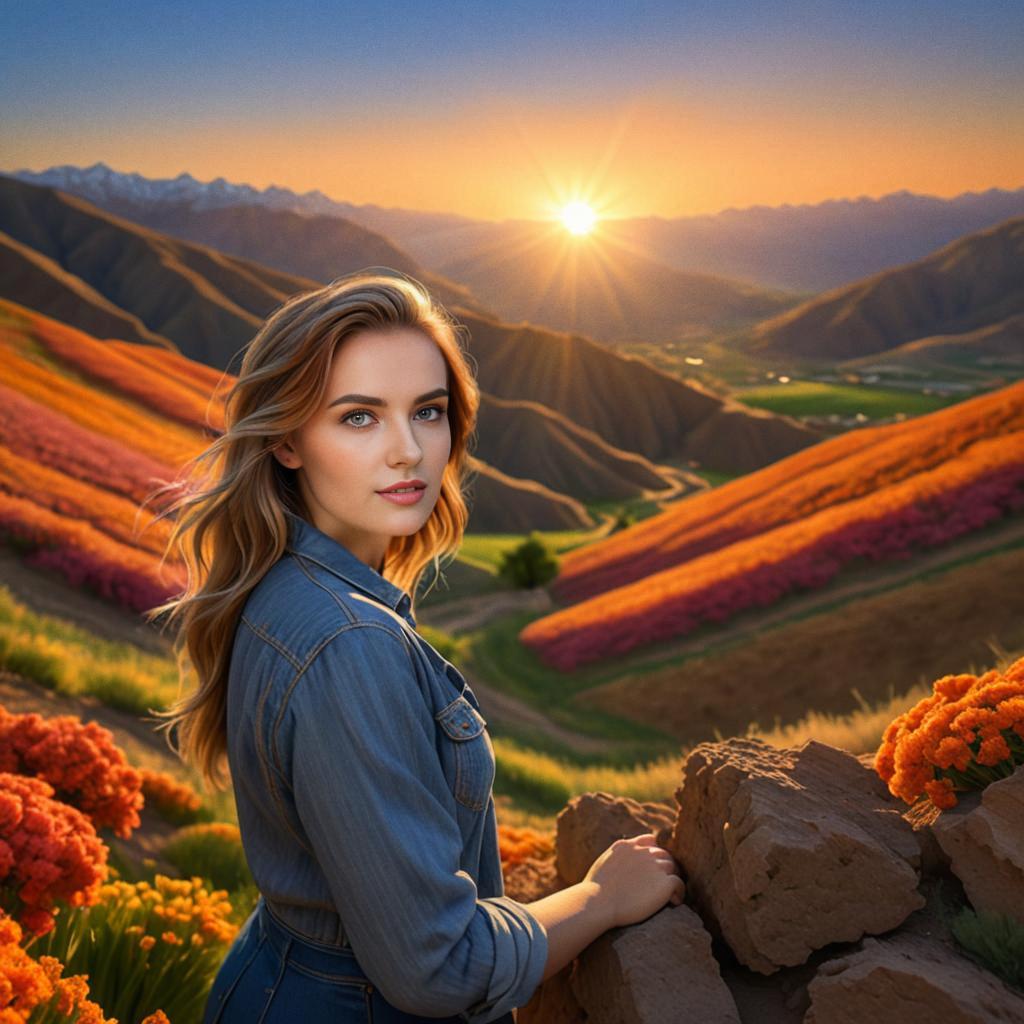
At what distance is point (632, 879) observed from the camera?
A: 3.02 meters

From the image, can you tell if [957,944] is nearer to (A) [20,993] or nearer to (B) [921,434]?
(A) [20,993]

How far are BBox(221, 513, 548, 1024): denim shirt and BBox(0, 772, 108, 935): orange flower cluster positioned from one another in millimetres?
1670

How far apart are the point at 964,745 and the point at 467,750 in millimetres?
1915

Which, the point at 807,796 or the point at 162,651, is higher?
the point at 807,796

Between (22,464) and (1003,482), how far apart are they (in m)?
20.4

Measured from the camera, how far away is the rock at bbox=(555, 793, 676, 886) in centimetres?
392

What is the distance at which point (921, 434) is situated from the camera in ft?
83.8

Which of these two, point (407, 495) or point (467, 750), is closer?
point (467, 750)

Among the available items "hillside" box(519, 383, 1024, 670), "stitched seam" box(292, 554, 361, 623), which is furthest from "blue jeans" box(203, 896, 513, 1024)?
"hillside" box(519, 383, 1024, 670)

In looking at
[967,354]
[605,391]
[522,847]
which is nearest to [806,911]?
[522,847]

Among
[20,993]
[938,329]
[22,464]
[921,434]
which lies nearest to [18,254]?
[22,464]

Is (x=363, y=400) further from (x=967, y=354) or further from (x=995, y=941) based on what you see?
(x=967, y=354)

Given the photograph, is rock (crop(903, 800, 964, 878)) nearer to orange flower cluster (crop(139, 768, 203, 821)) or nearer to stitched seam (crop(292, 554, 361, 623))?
stitched seam (crop(292, 554, 361, 623))

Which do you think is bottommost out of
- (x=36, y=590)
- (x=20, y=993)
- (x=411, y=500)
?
(x=36, y=590)
